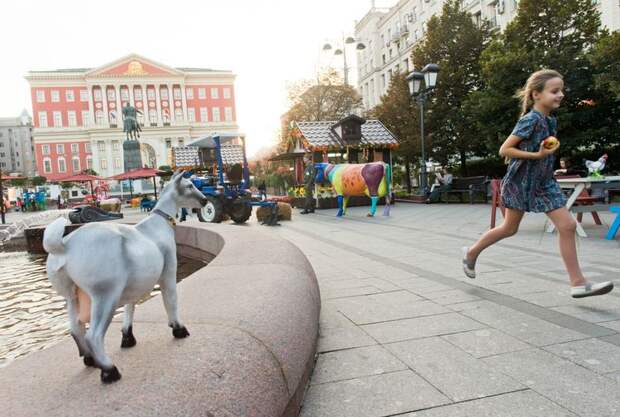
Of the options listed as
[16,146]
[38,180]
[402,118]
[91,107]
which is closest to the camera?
[402,118]

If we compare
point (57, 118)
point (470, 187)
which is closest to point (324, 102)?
point (470, 187)

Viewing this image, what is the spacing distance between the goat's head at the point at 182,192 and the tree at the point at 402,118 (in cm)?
2183

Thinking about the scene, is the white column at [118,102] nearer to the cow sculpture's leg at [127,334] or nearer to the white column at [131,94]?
the white column at [131,94]

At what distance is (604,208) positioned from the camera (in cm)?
789

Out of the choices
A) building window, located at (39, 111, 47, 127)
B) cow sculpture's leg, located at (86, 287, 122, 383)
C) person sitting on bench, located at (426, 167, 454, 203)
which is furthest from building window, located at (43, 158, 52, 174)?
cow sculpture's leg, located at (86, 287, 122, 383)

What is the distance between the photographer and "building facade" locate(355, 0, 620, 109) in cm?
4241

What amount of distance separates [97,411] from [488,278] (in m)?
4.48

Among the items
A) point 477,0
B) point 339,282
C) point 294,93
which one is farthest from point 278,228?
point 477,0

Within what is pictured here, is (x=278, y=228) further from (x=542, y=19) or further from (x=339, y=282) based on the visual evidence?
(x=542, y=19)

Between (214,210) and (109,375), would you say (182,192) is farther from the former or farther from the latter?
(214,210)

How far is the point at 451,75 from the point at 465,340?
22.1m

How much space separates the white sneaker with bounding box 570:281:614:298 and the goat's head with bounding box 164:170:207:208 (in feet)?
10.6

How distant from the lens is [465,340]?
3307mm

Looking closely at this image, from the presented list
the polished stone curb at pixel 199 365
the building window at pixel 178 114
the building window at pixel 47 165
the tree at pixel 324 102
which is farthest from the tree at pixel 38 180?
the polished stone curb at pixel 199 365
